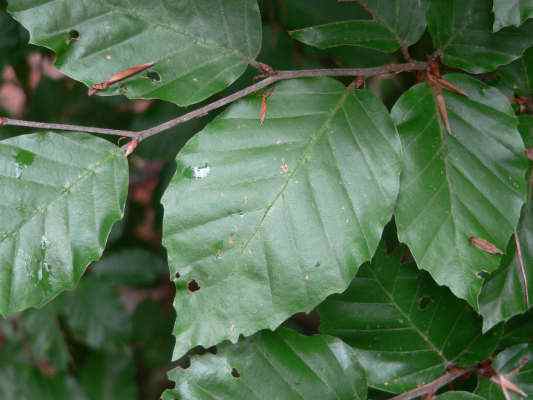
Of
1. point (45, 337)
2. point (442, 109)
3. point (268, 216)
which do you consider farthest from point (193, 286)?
point (45, 337)

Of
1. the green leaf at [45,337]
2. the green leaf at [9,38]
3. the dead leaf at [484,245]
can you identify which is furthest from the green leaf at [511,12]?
the green leaf at [45,337]

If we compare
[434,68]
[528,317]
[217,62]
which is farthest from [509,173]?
[217,62]

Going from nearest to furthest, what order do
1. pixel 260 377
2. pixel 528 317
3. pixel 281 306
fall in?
1. pixel 281 306
2. pixel 260 377
3. pixel 528 317

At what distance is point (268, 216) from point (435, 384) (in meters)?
0.48

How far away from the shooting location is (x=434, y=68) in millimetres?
1084

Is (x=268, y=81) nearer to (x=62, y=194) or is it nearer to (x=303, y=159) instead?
(x=303, y=159)

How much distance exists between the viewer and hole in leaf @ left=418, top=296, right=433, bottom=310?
1.13m

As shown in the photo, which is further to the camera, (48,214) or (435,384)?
(435,384)

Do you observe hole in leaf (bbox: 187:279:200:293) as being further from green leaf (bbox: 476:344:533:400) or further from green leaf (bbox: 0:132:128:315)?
green leaf (bbox: 476:344:533:400)

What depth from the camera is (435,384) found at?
1.14m

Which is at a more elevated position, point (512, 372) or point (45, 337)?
point (512, 372)

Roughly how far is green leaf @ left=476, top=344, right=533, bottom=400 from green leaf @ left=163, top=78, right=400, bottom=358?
39 centimetres

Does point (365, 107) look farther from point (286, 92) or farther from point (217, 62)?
point (217, 62)

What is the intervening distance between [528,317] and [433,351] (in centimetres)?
20
